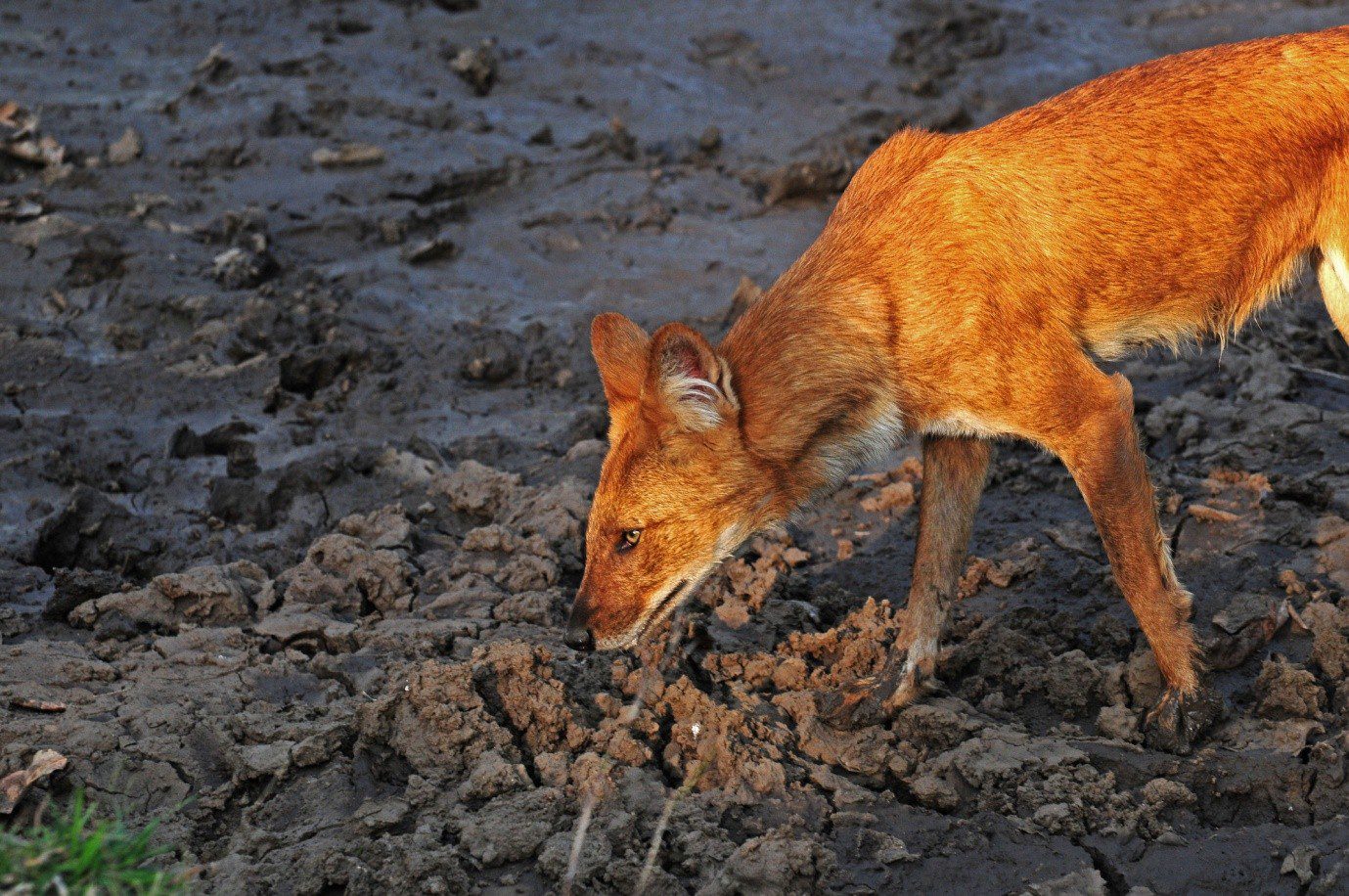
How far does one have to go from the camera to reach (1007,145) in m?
5.25

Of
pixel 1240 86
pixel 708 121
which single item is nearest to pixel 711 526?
pixel 1240 86

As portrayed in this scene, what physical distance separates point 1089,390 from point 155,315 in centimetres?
576

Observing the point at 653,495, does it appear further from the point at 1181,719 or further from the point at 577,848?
the point at 1181,719

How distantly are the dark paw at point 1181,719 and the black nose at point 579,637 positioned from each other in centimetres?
204

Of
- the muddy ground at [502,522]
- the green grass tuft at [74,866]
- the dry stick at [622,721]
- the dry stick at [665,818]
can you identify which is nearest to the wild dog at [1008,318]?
the dry stick at [622,721]

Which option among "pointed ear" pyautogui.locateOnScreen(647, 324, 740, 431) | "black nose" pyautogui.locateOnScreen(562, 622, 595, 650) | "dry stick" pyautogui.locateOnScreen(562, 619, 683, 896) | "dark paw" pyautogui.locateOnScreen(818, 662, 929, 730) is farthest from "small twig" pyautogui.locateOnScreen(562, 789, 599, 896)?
"pointed ear" pyautogui.locateOnScreen(647, 324, 740, 431)

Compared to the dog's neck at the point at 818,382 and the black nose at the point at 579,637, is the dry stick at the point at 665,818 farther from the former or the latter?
the dog's neck at the point at 818,382

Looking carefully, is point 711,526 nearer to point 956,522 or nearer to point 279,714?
point 956,522

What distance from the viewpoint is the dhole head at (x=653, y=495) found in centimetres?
491

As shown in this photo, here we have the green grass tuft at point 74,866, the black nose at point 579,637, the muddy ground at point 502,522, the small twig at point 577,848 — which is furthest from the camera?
the black nose at point 579,637

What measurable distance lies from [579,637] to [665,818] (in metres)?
1.08

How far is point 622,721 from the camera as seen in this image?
493 centimetres

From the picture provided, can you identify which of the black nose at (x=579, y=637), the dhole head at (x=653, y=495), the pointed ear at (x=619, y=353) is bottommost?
the black nose at (x=579, y=637)

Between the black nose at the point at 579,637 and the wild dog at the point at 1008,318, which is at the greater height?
the wild dog at the point at 1008,318
